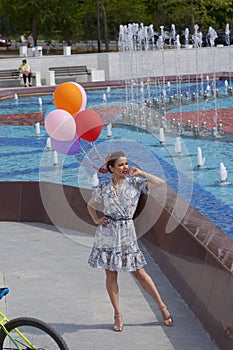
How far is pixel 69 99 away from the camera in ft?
33.1

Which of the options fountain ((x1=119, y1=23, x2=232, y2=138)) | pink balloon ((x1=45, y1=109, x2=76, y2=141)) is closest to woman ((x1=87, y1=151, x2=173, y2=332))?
pink balloon ((x1=45, y1=109, x2=76, y2=141))

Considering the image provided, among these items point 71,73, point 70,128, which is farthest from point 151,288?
point 71,73

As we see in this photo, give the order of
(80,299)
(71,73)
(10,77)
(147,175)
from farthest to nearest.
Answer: (71,73) → (10,77) → (80,299) → (147,175)

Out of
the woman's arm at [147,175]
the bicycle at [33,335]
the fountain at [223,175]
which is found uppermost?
the woman's arm at [147,175]

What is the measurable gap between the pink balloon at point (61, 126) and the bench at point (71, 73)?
3029 cm

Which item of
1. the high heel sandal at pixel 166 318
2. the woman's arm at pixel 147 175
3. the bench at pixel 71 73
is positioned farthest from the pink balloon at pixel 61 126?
the bench at pixel 71 73

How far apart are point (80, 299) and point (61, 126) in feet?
5.31

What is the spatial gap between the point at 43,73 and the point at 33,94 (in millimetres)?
6318

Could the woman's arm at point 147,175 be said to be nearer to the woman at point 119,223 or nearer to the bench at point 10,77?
the woman at point 119,223

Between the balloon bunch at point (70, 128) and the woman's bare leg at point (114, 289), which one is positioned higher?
the balloon bunch at point (70, 128)

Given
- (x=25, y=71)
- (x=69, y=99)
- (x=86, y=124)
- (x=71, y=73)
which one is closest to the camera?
(x=86, y=124)

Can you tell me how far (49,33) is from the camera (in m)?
64.1

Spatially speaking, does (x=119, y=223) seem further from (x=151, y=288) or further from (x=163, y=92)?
(x=163, y=92)

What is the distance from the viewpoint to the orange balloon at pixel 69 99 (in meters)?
10.1
